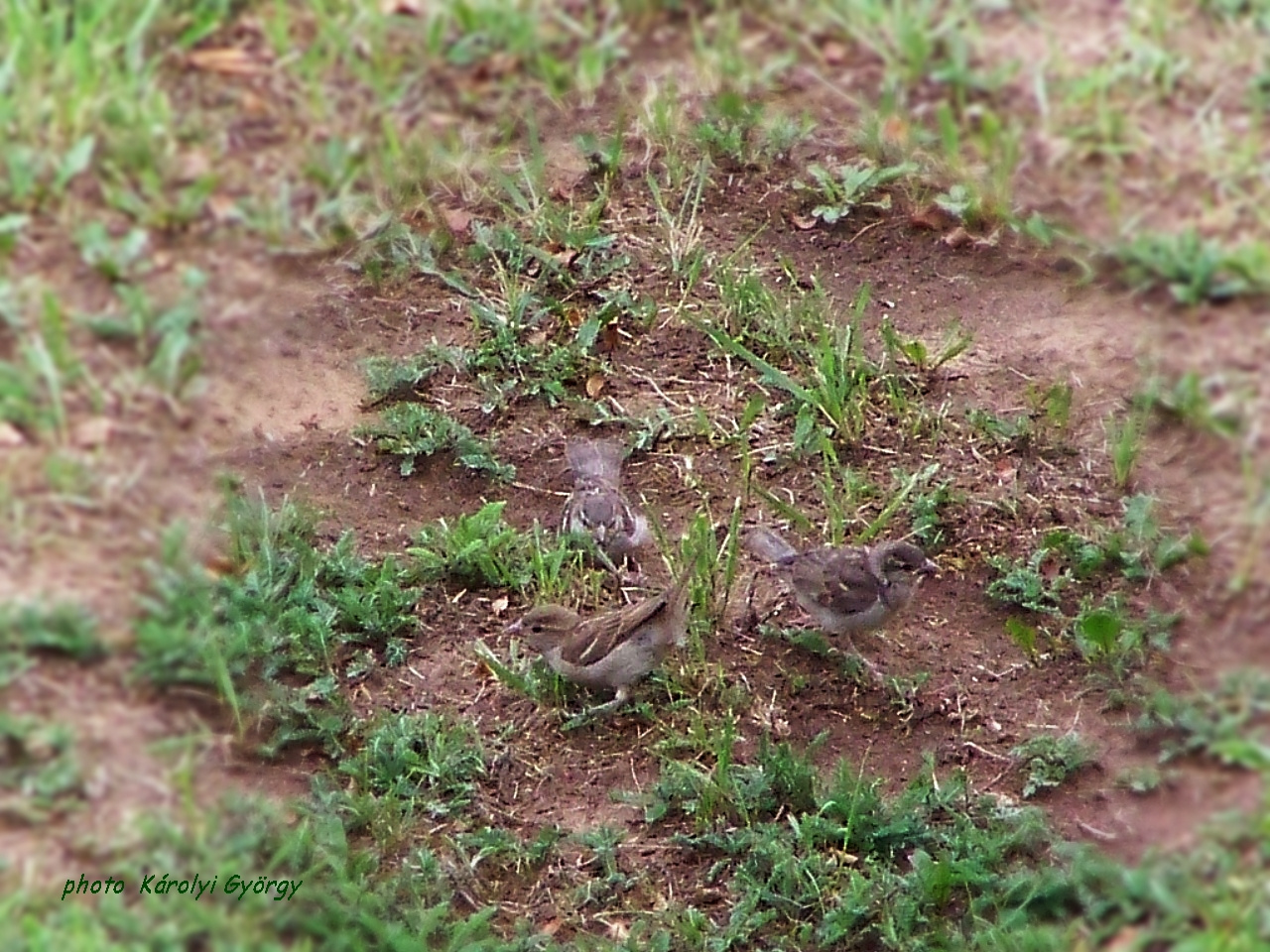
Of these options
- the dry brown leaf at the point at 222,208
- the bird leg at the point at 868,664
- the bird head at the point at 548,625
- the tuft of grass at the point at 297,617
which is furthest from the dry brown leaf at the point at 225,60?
the bird leg at the point at 868,664

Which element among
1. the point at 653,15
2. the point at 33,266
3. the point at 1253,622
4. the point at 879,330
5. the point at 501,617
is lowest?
the point at 501,617

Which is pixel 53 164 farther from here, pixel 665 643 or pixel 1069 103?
pixel 665 643

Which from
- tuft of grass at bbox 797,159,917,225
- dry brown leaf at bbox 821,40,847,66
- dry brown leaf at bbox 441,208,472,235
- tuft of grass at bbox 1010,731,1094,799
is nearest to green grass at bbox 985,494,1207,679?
tuft of grass at bbox 1010,731,1094,799

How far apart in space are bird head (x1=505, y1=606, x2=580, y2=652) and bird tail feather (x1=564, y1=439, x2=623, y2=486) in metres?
0.81

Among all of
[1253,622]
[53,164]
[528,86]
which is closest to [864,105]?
[528,86]

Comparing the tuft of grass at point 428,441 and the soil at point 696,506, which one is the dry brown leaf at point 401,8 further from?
the tuft of grass at point 428,441

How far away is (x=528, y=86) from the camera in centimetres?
411

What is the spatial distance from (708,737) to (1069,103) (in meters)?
2.86

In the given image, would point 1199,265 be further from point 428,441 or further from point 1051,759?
point 428,441

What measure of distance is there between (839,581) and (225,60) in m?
3.13

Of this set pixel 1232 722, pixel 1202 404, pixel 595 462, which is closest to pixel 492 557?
pixel 595 462

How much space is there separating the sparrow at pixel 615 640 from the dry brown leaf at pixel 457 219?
2.44 metres

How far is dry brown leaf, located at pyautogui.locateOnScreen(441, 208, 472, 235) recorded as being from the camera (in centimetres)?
765

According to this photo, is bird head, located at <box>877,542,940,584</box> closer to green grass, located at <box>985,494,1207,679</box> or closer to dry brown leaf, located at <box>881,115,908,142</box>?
green grass, located at <box>985,494,1207,679</box>
